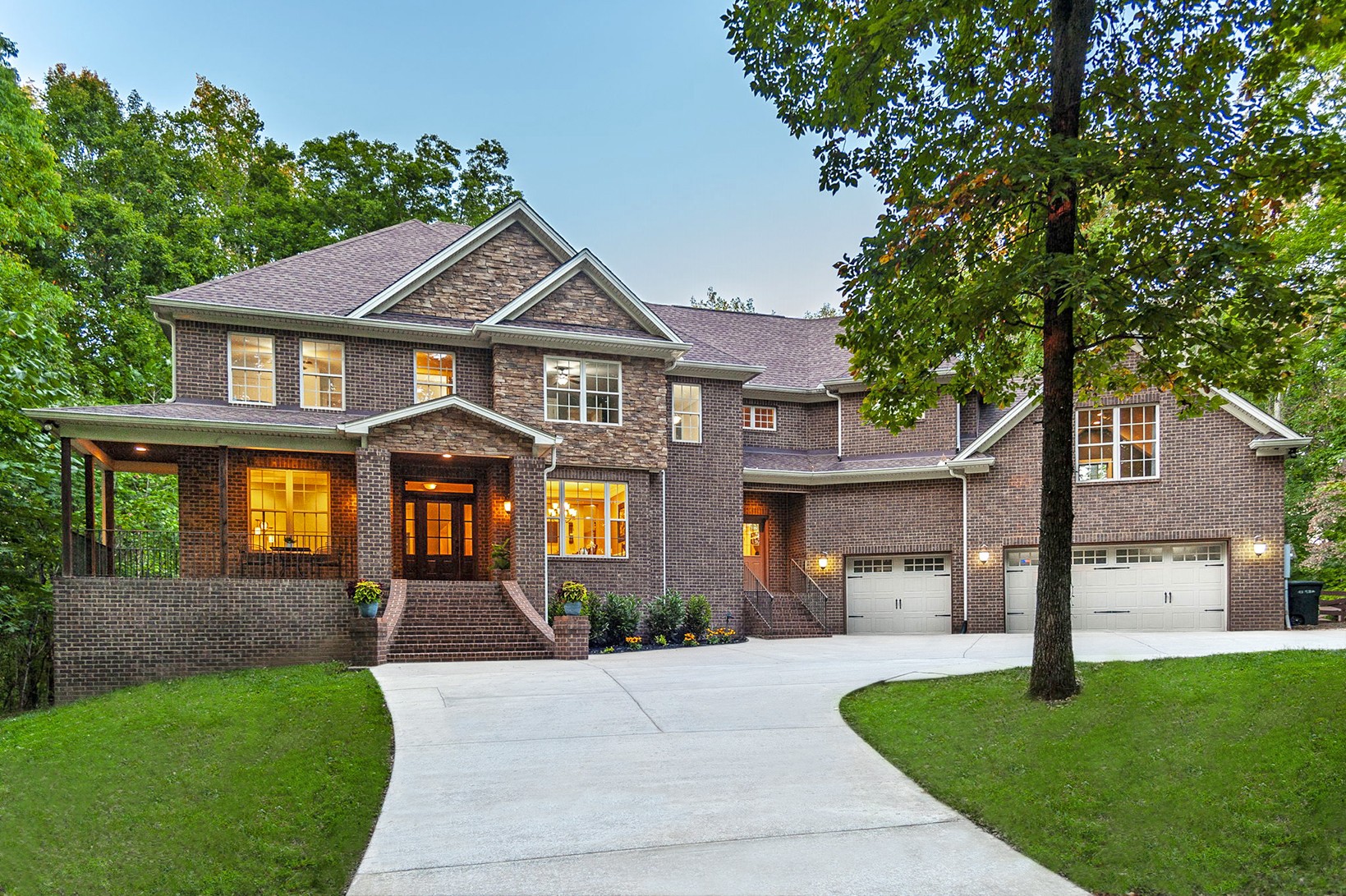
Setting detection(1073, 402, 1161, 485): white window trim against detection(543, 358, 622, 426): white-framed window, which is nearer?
detection(543, 358, 622, 426): white-framed window

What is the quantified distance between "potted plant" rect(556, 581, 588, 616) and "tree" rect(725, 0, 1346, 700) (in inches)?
328

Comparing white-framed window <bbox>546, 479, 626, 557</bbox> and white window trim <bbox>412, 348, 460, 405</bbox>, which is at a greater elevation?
white window trim <bbox>412, 348, 460, 405</bbox>

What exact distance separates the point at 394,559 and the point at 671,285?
162m

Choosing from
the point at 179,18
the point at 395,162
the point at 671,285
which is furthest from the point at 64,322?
the point at 671,285

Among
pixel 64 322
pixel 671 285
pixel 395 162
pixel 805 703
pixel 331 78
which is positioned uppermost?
pixel 331 78

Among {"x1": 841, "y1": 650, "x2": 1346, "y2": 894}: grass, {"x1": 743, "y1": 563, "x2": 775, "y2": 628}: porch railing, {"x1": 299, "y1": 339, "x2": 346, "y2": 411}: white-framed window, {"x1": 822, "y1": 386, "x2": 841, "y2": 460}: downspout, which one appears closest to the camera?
{"x1": 841, "y1": 650, "x2": 1346, "y2": 894}: grass

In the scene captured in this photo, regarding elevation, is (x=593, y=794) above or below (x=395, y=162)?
below

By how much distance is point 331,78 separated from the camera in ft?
497

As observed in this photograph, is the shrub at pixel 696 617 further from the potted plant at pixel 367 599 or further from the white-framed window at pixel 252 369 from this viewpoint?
the white-framed window at pixel 252 369

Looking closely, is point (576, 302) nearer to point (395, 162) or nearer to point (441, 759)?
point (441, 759)

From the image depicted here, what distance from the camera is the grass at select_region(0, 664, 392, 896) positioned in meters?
6.09

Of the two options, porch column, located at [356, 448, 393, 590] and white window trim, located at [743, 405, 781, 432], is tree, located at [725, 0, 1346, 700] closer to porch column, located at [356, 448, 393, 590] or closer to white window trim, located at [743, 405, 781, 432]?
porch column, located at [356, 448, 393, 590]

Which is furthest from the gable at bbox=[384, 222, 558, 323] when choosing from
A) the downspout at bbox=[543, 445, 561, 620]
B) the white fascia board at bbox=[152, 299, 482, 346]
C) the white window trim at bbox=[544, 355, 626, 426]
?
the downspout at bbox=[543, 445, 561, 620]

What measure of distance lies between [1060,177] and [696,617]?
13829 millimetres
